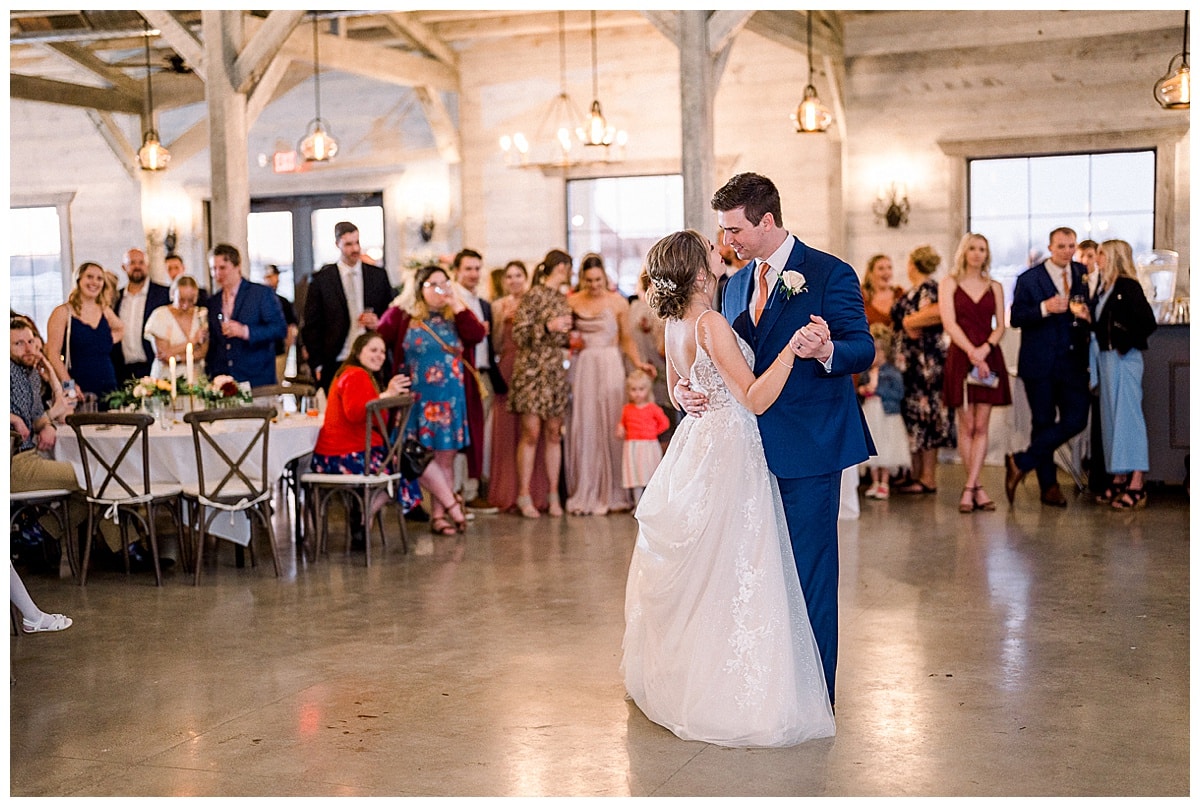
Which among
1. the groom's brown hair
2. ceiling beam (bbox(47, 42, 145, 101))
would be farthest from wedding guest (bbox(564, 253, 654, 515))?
ceiling beam (bbox(47, 42, 145, 101))

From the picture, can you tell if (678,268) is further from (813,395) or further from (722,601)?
(722,601)

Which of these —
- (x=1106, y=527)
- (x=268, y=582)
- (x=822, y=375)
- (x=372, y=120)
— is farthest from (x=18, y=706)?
(x=372, y=120)

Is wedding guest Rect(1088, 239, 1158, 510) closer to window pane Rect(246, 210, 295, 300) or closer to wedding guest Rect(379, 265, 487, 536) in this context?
wedding guest Rect(379, 265, 487, 536)

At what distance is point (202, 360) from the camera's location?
25.8 ft

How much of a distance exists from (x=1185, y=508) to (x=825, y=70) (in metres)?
5.66

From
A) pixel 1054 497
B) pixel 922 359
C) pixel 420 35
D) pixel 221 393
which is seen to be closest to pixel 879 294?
pixel 922 359

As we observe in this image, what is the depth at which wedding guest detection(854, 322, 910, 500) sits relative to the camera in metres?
8.13

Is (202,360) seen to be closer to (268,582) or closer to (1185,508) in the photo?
(268,582)

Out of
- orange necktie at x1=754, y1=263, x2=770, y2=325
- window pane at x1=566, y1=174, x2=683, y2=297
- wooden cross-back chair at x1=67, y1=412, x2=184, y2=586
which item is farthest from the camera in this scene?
window pane at x1=566, y1=174, x2=683, y2=297

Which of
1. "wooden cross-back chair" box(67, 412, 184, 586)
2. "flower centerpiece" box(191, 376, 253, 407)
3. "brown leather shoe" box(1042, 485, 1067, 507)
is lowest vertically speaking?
"brown leather shoe" box(1042, 485, 1067, 507)

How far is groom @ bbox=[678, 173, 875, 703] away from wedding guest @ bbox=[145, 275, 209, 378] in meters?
4.49

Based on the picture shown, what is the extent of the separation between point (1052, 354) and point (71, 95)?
10.1 meters

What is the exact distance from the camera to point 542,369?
7.62 metres

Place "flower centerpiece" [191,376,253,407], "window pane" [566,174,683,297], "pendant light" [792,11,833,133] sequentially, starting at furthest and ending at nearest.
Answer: "window pane" [566,174,683,297] → "pendant light" [792,11,833,133] → "flower centerpiece" [191,376,253,407]
